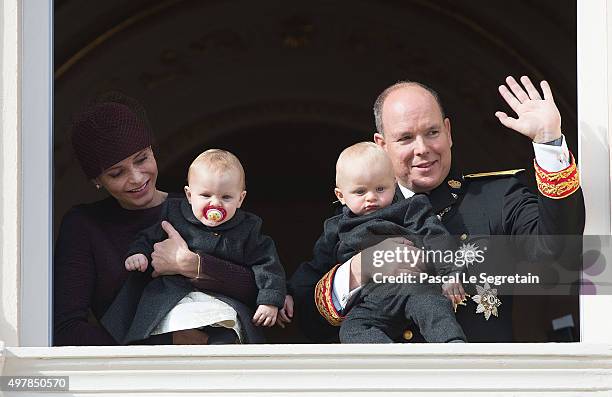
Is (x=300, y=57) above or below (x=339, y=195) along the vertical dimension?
above

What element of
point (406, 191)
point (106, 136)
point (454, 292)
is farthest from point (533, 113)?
point (106, 136)

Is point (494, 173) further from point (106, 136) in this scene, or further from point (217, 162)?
point (106, 136)

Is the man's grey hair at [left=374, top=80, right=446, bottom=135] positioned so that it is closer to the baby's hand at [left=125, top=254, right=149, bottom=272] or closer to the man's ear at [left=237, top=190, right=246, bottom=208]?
the man's ear at [left=237, top=190, right=246, bottom=208]

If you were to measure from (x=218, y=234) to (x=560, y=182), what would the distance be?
902 mm

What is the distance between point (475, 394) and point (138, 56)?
122 inches

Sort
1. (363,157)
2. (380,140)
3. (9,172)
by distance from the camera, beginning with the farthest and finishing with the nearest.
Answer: (380,140)
(363,157)
(9,172)

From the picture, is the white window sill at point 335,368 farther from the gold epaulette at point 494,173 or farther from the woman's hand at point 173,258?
the gold epaulette at point 494,173

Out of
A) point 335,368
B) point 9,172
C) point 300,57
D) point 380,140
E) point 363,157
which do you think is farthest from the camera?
point 300,57

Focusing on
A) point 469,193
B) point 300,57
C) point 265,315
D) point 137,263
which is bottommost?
point 265,315

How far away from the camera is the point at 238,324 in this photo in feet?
12.7

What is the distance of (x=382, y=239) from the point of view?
12.8 feet

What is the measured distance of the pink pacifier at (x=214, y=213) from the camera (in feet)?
12.8

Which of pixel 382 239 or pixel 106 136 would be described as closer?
pixel 382 239

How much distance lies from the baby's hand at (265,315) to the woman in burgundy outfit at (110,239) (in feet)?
0.14
